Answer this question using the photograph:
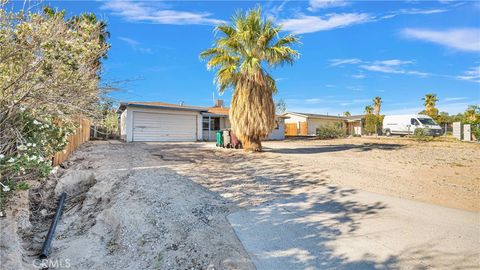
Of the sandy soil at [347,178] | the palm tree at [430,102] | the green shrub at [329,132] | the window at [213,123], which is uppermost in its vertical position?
the palm tree at [430,102]

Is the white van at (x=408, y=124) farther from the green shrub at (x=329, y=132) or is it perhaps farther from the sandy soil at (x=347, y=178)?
the sandy soil at (x=347, y=178)

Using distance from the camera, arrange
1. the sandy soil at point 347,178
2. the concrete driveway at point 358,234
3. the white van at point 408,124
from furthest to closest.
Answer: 1. the white van at point 408,124
2. the sandy soil at point 347,178
3. the concrete driveway at point 358,234

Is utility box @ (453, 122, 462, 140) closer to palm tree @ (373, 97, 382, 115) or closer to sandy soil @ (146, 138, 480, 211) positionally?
sandy soil @ (146, 138, 480, 211)

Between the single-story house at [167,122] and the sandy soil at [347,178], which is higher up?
the single-story house at [167,122]

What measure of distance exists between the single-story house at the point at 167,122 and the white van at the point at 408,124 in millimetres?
13445

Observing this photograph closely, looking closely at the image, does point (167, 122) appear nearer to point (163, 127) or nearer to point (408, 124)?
point (163, 127)

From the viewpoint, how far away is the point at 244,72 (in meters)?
12.0

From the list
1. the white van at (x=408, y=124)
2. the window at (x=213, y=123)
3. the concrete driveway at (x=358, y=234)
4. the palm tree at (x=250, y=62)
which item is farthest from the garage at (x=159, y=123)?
the white van at (x=408, y=124)

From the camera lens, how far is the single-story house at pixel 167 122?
2038cm

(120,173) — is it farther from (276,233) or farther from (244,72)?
(244,72)

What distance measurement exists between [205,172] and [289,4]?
791 centimetres

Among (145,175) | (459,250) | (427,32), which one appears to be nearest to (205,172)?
(145,175)

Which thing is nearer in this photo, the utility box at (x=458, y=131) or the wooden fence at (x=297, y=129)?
the utility box at (x=458, y=131)

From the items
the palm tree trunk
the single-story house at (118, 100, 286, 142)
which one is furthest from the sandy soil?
the single-story house at (118, 100, 286, 142)
